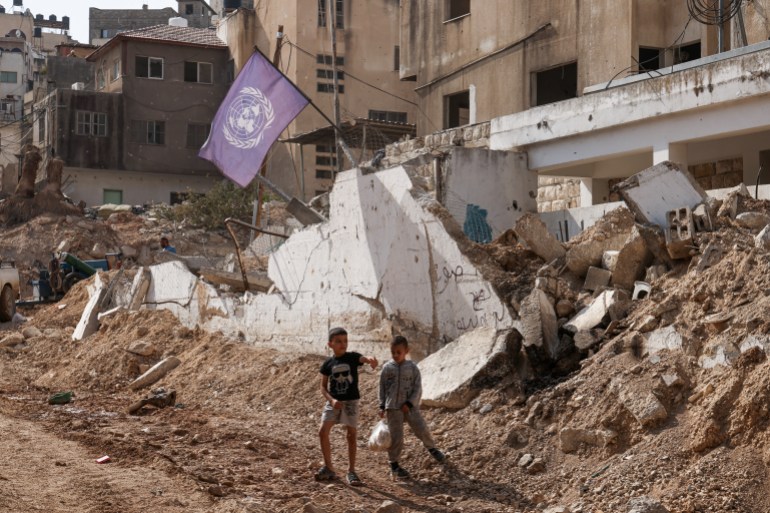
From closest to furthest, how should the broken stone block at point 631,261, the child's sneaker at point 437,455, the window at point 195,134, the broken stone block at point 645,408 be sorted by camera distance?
the broken stone block at point 645,408 → the child's sneaker at point 437,455 → the broken stone block at point 631,261 → the window at point 195,134

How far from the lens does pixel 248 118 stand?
1688 centimetres

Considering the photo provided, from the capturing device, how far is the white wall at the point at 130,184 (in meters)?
43.1

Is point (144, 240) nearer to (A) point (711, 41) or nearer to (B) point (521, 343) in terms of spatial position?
(A) point (711, 41)

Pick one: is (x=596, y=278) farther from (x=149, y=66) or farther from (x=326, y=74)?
(x=149, y=66)

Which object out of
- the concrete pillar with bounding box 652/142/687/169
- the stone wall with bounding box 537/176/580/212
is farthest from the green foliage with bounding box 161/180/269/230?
the concrete pillar with bounding box 652/142/687/169

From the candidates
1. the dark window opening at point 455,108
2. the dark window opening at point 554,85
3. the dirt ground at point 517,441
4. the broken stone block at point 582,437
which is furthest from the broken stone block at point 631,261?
the dark window opening at point 455,108

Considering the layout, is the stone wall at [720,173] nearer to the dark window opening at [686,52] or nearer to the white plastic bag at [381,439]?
the dark window opening at [686,52]

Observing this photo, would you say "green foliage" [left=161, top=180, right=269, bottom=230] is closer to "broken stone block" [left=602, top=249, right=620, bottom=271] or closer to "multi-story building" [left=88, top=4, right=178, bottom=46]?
"broken stone block" [left=602, top=249, right=620, bottom=271]

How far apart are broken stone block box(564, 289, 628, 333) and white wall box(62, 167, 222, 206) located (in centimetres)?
3472

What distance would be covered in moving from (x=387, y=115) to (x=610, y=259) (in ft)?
95.2

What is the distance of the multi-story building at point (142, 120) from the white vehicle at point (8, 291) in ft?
61.2

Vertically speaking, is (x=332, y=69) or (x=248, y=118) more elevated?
(x=332, y=69)

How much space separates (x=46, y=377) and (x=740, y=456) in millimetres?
12139

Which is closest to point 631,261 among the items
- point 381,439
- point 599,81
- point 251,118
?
point 381,439
